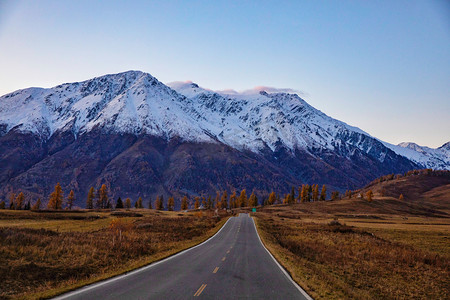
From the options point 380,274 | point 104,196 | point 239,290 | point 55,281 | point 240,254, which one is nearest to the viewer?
point 239,290

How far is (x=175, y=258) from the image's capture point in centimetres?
2339

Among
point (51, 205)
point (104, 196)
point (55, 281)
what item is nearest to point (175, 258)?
point (55, 281)

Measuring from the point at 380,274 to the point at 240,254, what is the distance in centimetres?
1022

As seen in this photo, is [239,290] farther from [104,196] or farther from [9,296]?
[104,196]

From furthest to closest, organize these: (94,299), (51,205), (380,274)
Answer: (51,205) < (380,274) < (94,299)

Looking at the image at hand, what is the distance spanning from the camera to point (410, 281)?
65.7ft

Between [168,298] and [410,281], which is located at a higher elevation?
[168,298]

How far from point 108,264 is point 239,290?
988cm

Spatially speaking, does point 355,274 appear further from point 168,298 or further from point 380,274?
point 168,298

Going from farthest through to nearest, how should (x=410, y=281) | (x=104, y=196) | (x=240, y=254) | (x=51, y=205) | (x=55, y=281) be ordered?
(x=104, y=196) → (x=51, y=205) → (x=240, y=254) → (x=410, y=281) → (x=55, y=281)

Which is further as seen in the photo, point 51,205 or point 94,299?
point 51,205

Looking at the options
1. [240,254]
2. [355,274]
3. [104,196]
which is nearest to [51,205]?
[104,196]

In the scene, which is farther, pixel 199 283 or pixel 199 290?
pixel 199 283

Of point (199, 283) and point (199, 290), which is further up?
point (199, 290)
